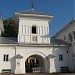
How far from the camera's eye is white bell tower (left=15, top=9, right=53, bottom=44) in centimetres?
2678

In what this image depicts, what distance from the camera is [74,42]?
85.6 ft

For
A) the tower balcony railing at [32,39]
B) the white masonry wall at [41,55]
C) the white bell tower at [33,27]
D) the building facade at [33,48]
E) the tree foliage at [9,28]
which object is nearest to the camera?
the white masonry wall at [41,55]

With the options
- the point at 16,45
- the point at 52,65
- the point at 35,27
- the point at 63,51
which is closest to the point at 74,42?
the point at 63,51

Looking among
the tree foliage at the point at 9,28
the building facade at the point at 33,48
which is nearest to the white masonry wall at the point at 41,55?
the building facade at the point at 33,48

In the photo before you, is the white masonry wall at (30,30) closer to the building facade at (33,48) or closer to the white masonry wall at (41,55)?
the building facade at (33,48)

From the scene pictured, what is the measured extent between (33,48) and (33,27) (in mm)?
3582

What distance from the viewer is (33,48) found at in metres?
25.9

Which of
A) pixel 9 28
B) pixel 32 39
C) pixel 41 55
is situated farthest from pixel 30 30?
pixel 9 28

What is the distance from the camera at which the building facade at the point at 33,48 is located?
24.9 metres

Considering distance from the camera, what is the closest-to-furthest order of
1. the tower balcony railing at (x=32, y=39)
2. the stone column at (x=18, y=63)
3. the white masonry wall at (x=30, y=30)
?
1. the stone column at (x=18, y=63)
2. the tower balcony railing at (x=32, y=39)
3. the white masonry wall at (x=30, y=30)

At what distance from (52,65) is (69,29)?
716 centimetres

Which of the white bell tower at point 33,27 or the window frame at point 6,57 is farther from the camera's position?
the white bell tower at point 33,27

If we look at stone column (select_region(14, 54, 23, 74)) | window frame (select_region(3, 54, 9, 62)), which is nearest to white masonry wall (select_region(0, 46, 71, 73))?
window frame (select_region(3, 54, 9, 62))

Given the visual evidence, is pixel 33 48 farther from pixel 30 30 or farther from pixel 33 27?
pixel 33 27
